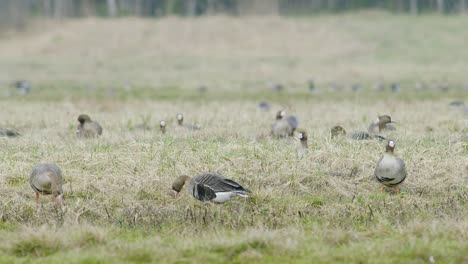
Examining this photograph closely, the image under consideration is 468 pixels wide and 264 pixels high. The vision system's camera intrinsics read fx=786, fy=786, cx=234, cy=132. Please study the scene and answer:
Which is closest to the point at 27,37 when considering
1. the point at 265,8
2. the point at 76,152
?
the point at 265,8

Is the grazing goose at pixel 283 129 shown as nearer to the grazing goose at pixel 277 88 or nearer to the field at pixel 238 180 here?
the field at pixel 238 180

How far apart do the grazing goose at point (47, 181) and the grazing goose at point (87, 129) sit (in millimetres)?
4594

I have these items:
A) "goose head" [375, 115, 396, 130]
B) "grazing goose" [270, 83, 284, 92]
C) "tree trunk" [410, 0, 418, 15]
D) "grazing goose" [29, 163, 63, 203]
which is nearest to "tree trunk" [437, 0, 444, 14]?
"tree trunk" [410, 0, 418, 15]

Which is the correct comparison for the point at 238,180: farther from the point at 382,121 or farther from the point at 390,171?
the point at 382,121

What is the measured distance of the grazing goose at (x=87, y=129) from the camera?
47.1ft

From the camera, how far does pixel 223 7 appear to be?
81.4 metres

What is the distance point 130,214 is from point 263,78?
2592 centimetres

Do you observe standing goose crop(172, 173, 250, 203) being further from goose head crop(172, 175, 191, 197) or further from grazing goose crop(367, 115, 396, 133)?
grazing goose crop(367, 115, 396, 133)

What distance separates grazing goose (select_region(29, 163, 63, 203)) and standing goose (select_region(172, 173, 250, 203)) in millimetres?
1600

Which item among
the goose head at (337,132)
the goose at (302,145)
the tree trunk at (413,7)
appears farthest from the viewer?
the tree trunk at (413,7)

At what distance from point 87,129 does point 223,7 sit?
2682 inches

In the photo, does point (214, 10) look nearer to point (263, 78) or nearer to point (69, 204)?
point (263, 78)

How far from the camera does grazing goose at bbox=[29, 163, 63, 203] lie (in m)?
9.38

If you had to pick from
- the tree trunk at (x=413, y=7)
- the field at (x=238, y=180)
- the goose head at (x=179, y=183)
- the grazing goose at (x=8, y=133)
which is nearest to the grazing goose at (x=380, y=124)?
the field at (x=238, y=180)
